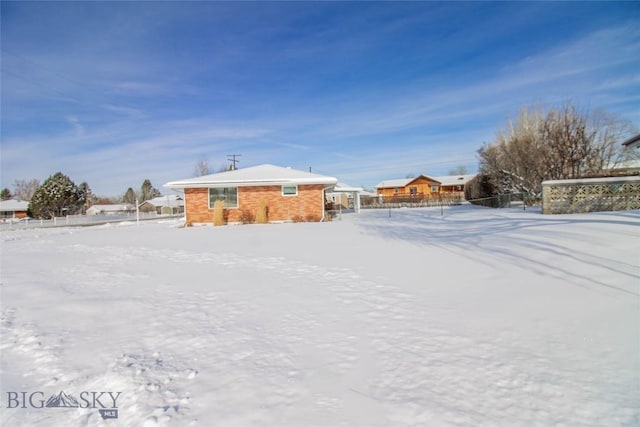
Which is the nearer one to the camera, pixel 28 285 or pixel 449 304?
pixel 449 304

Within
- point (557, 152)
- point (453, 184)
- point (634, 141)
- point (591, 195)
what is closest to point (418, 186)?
point (453, 184)

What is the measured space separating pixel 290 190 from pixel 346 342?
615 inches

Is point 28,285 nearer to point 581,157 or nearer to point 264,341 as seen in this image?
point 264,341

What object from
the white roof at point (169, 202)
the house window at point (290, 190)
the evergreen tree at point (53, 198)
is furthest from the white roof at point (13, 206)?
the house window at point (290, 190)

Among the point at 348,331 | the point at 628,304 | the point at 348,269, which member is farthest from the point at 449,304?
the point at 348,269

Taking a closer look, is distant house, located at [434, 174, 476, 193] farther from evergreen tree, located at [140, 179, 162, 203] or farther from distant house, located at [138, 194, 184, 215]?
evergreen tree, located at [140, 179, 162, 203]

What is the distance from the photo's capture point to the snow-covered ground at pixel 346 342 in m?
2.37

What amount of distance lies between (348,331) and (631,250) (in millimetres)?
5342

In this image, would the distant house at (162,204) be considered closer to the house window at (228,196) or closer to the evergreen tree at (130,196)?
the evergreen tree at (130,196)

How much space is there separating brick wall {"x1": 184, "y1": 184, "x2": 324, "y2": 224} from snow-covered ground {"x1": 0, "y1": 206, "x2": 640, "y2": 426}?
11853 millimetres

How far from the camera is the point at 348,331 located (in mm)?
3641

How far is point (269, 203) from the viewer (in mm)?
18531

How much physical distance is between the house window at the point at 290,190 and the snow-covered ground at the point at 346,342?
1212 cm

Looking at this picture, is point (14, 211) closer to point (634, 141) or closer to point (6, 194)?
point (6, 194)
